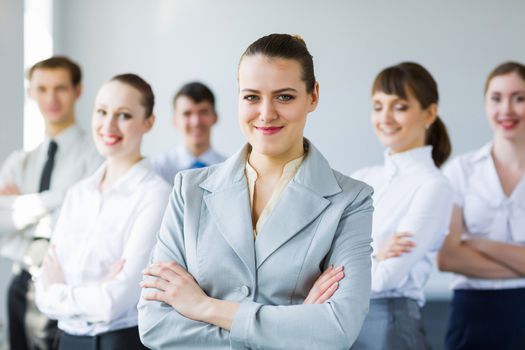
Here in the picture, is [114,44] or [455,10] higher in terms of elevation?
[455,10]

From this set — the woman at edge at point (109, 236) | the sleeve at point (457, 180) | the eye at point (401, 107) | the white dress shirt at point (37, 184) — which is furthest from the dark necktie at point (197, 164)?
the eye at point (401, 107)

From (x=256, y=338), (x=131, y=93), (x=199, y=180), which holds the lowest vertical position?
(x=256, y=338)

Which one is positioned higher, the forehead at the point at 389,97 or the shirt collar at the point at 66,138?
the forehead at the point at 389,97

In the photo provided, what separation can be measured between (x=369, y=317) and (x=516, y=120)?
128 centimetres

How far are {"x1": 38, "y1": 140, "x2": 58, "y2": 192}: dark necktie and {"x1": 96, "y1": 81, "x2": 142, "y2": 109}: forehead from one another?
100cm

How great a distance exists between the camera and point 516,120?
339 cm

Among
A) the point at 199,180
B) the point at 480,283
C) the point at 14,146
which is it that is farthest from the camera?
the point at 14,146

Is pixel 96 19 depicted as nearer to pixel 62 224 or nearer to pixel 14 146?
pixel 14 146

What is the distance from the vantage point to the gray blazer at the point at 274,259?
1.86m

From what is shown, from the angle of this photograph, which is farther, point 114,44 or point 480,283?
point 114,44

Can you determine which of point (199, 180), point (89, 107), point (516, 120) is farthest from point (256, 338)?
point (89, 107)

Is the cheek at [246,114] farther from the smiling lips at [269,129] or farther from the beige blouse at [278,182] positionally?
the beige blouse at [278,182]

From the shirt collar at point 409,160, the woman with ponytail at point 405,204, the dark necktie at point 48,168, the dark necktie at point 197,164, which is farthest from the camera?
the dark necktie at point 197,164

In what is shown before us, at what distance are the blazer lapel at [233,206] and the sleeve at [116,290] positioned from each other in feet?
2.10
